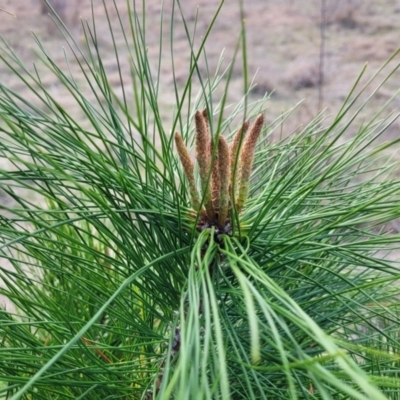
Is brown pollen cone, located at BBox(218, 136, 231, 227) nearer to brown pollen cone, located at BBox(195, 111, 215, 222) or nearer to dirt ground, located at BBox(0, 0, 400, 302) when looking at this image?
brown pollen cone, located at BBox(195, 111, 215, 222)

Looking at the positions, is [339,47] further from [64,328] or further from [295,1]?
[64,328]

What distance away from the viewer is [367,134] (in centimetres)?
27

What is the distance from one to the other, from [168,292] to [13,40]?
225 centimetres

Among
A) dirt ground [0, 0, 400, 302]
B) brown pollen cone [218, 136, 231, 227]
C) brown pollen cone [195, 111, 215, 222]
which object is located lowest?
brown pollen cone [218, 136, 231, 227]

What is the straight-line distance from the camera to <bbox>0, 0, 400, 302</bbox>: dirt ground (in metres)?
1.91

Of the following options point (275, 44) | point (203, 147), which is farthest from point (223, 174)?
point (275, 44)

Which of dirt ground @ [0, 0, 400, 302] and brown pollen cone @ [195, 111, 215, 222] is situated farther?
dirt ground @ [0, 0, 400, 302]

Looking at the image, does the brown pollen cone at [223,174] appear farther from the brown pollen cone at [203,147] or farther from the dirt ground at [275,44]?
the dirt ground at [275,44]

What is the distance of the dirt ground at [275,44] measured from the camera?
6.26 feet

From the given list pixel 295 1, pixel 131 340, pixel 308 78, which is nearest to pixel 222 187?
pixel 131 340

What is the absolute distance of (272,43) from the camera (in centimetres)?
229

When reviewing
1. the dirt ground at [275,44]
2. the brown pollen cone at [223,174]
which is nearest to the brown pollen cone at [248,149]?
the brown pollen cone at [223,174]

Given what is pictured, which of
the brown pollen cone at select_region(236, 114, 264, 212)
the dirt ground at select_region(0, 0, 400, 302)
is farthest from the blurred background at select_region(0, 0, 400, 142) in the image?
the brown pollen cone at select_region(236, 114, 264, 212)

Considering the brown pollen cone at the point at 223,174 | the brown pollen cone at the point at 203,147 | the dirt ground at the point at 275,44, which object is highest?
the dirt ground at the point at 275,44
